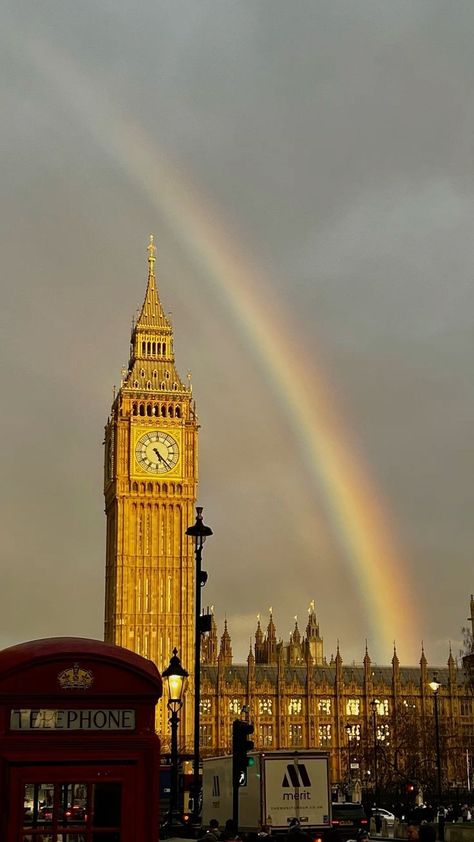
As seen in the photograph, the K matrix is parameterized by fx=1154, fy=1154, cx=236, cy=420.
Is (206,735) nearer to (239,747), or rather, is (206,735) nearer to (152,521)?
(152,521)

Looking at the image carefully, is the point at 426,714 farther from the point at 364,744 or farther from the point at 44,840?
the point at 44,840

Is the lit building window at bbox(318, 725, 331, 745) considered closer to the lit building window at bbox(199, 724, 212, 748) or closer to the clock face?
the lit building window at bbox(199, 724, 212, 748)

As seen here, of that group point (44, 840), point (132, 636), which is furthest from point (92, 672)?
point (132, 636)

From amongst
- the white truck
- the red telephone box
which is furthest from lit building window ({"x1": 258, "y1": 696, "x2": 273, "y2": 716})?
the red telephone box

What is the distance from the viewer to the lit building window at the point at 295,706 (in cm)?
11264

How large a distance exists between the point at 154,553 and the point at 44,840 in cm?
9880

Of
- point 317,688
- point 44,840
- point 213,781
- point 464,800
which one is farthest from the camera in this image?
point 317,688

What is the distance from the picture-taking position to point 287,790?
28.6m

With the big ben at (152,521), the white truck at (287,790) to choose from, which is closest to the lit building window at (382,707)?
the big ben at (152,521)

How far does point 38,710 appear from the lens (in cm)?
936

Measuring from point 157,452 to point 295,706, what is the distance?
28461mm

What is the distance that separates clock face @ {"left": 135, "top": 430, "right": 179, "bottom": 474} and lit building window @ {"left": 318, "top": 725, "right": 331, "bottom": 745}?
29.7m

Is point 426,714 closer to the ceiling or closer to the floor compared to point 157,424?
closer to the floor

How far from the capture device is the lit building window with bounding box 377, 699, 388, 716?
115 meters
